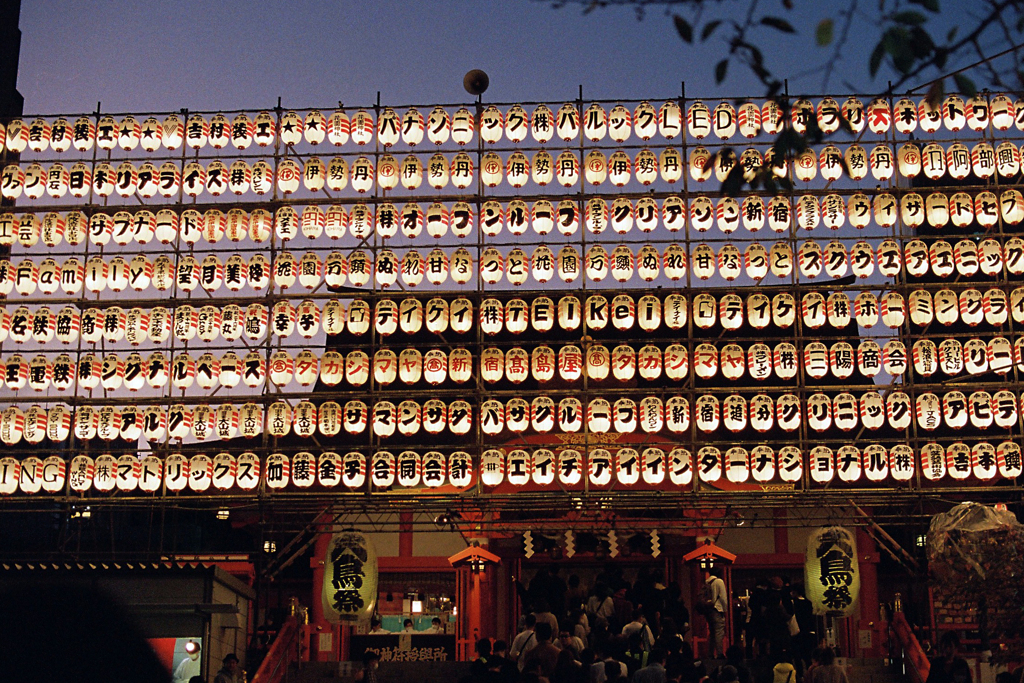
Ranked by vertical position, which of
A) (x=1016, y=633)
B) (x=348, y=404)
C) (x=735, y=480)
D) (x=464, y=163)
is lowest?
(x=1016, y=633)

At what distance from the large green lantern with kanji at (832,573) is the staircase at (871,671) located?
0.93 metres

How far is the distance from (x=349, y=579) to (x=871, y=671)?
351 inches

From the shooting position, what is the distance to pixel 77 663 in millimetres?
2244

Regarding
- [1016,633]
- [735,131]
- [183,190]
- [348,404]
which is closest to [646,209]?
[735,131]

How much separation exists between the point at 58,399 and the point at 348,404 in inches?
223

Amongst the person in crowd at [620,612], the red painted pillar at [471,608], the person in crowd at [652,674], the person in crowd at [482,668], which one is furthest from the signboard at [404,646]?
the person in crowd at [652,674]

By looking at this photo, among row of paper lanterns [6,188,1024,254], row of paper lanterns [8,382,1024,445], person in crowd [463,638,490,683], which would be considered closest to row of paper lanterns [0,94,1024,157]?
row of paper lanterns [6,188,1024,254]

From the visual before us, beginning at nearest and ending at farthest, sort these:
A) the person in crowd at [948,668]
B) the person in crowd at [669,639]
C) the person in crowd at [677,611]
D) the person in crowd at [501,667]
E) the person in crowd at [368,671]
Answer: the person in crowd at [501,667], the person in crowd at [669,639], the person in crowd at [948,668], the person in crowd at [368,671], the person in crowd at [677,611]

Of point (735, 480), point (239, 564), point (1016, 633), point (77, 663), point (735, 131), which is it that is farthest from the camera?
point (239, 564)

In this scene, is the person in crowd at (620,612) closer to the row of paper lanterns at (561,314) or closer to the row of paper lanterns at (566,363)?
the row of paper lanterns at (566,363)

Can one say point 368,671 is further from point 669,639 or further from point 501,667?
point 669,639

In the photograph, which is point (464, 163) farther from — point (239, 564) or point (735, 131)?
point (239, 564)

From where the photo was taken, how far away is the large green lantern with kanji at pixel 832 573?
1970 centimetres

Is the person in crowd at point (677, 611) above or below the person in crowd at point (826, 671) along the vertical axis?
above
